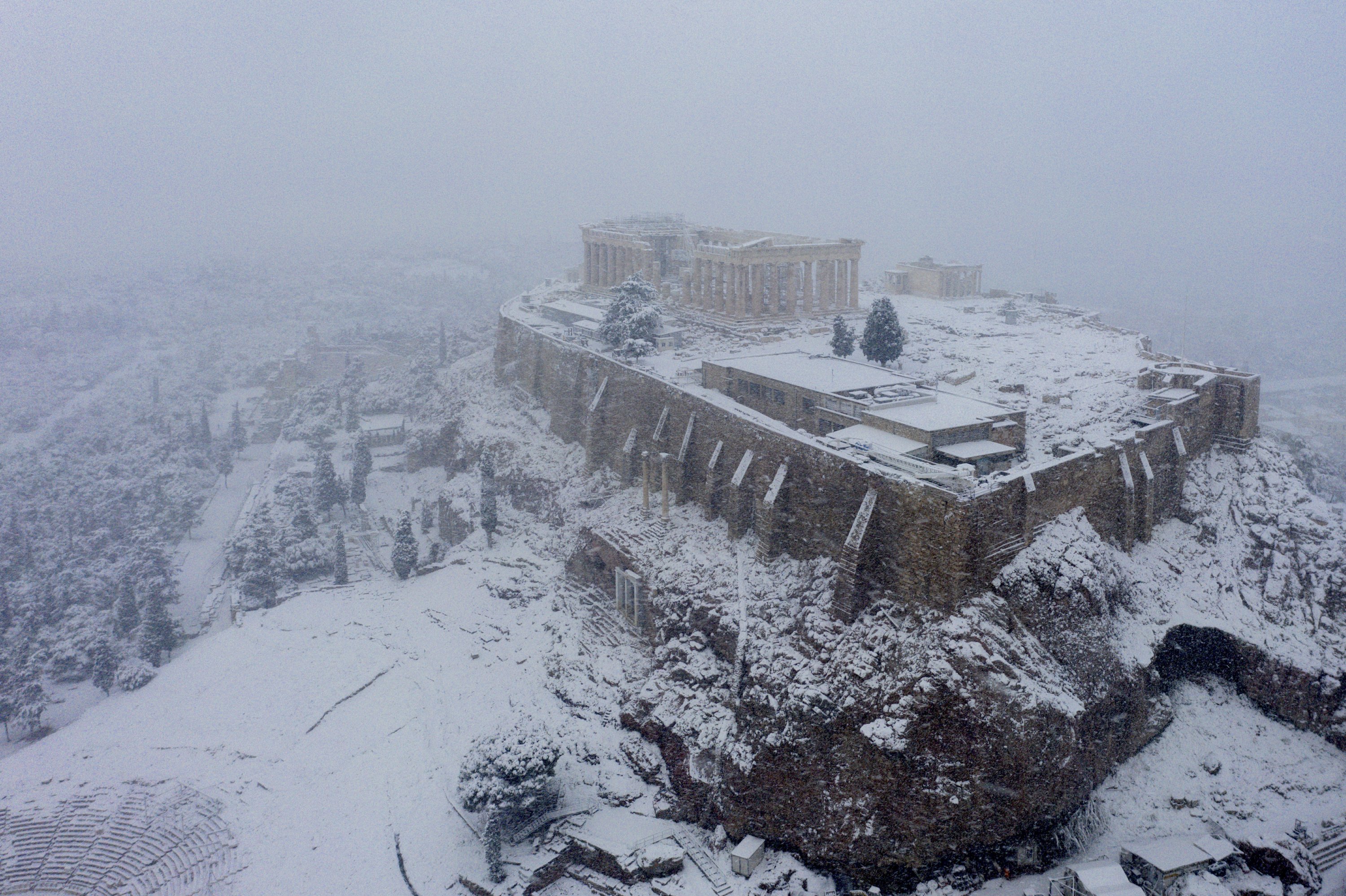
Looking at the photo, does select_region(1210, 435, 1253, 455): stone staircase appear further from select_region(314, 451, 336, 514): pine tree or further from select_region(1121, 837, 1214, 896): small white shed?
→ select_region(314, 451, 336, 514): pine tree

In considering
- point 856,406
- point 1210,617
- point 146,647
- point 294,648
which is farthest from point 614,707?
point 146,647

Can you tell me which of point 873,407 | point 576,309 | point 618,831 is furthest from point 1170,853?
point 576,309

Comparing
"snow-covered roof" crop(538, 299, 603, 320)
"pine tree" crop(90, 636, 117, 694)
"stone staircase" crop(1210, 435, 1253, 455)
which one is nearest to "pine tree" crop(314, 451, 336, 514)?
"pine tree" crop(90, 636, 117, 694)

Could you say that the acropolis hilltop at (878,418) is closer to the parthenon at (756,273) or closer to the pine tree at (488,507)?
the parthenon at (756,273)

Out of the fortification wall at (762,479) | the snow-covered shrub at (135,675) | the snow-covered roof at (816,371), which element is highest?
the snow-covered roof at (816,371)

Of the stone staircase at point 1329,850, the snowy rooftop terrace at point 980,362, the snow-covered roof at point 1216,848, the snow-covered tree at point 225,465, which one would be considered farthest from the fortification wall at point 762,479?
the snow-covered tree at point 225,465

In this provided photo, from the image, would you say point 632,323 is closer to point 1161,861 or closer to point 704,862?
point 704,862
